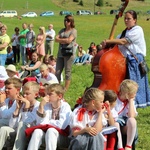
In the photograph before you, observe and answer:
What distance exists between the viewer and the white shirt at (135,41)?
6934 mm

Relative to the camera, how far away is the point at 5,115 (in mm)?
5820

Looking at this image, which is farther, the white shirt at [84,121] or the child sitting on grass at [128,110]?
the child sitting on grass at [128,110]

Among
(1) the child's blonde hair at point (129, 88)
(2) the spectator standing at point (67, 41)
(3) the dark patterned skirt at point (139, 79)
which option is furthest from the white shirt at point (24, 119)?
(2) the spectator standing at point (67, 41)

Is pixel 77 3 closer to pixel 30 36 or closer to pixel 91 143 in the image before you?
pixel 30 36

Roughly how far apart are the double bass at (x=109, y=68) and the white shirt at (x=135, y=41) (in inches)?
4.6

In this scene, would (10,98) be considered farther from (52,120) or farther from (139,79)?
(139,79)

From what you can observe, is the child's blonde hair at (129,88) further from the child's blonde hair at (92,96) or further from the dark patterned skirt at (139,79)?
the dark patterned skirt at (139,79)

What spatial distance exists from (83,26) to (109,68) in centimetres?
3607

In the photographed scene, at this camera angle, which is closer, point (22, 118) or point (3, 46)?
point (22, 118)

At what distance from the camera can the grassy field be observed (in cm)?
784

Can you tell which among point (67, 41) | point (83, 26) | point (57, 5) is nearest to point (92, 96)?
point (67, 41)

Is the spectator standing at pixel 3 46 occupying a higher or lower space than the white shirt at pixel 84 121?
lower

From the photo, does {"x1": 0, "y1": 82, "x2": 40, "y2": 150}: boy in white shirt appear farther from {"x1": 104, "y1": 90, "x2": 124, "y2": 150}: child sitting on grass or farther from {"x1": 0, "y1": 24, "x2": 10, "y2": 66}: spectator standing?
{"x1": 0, "y1": 24, "x2": 10, "y2": 66}: spectator standing

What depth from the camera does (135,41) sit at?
6.98 meters
